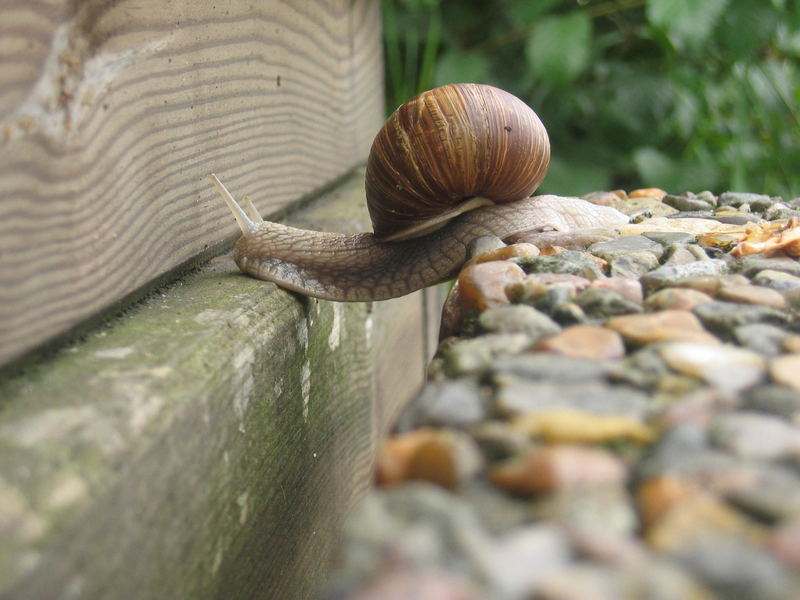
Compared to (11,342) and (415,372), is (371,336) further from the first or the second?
(11,342)

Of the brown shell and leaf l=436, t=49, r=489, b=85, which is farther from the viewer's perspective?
leaf l=436, t=49, r=489, b=85

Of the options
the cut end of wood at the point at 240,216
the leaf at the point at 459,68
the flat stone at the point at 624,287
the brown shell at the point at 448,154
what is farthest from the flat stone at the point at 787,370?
the leaf at the point at 459,68

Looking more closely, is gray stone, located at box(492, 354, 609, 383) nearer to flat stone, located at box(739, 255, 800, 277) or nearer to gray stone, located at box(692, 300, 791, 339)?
gray stone, located at box(692, 300, 791, 339)

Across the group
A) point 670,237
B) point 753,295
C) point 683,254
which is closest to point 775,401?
point 753,295

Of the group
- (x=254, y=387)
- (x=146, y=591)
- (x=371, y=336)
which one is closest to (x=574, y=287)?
(x=254, y=387)

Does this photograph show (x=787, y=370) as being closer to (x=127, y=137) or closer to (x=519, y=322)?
(x=519, y=322)

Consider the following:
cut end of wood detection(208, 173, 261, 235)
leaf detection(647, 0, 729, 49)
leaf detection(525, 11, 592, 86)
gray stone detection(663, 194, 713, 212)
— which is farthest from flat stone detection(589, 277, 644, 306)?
leaf detection(525, 11, 592, 86)
